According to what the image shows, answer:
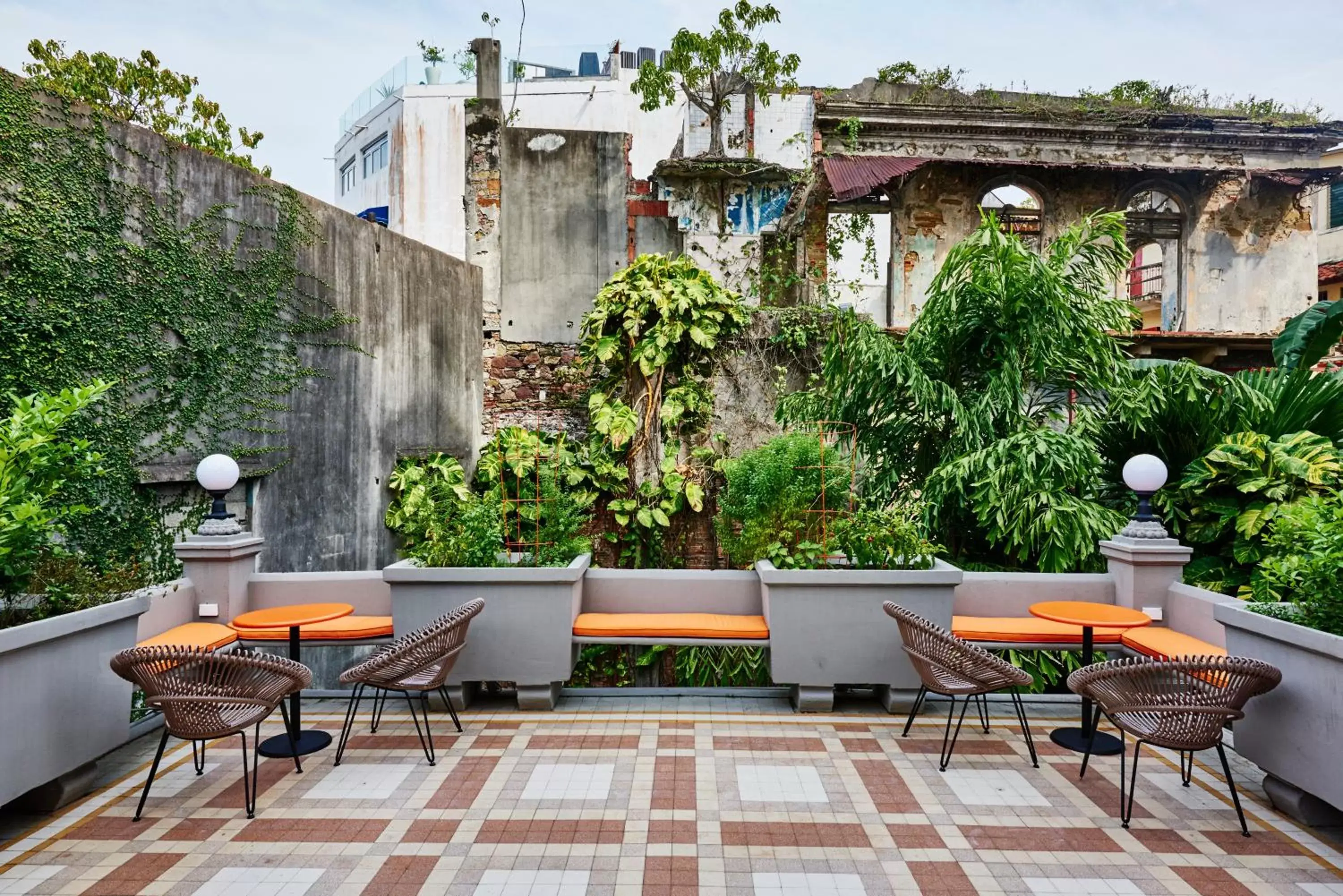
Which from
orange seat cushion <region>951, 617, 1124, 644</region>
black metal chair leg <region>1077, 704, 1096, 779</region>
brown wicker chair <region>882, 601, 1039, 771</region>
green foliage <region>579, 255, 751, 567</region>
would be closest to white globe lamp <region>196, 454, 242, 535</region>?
brown wicker chair <region>882, 601, 1039, 771</region>

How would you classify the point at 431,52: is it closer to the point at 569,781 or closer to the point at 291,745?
the point at 291,745

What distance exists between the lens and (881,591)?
530 centimetres

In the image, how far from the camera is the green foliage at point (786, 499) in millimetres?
5980

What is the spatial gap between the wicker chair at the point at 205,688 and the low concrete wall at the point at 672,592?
7.66 feet

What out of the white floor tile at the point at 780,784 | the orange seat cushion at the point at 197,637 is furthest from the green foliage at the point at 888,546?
the orange seat cushion at the point at 197,637

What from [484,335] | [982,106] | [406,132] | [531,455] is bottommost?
[531,455]

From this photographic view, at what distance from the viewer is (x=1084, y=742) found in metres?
4.73

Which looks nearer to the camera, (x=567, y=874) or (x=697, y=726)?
(x=567, y=874)

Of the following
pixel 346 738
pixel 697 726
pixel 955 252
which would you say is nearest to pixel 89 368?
pixel 346 738

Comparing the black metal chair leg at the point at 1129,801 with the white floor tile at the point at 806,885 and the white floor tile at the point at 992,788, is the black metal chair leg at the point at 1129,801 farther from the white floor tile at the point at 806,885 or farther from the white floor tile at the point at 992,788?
the white floor tile at the point at 806,885

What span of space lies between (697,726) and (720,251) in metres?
6.97

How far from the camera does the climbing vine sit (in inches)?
209

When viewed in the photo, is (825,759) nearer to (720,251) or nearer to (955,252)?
(955,252)

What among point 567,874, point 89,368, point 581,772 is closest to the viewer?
point 567,874
